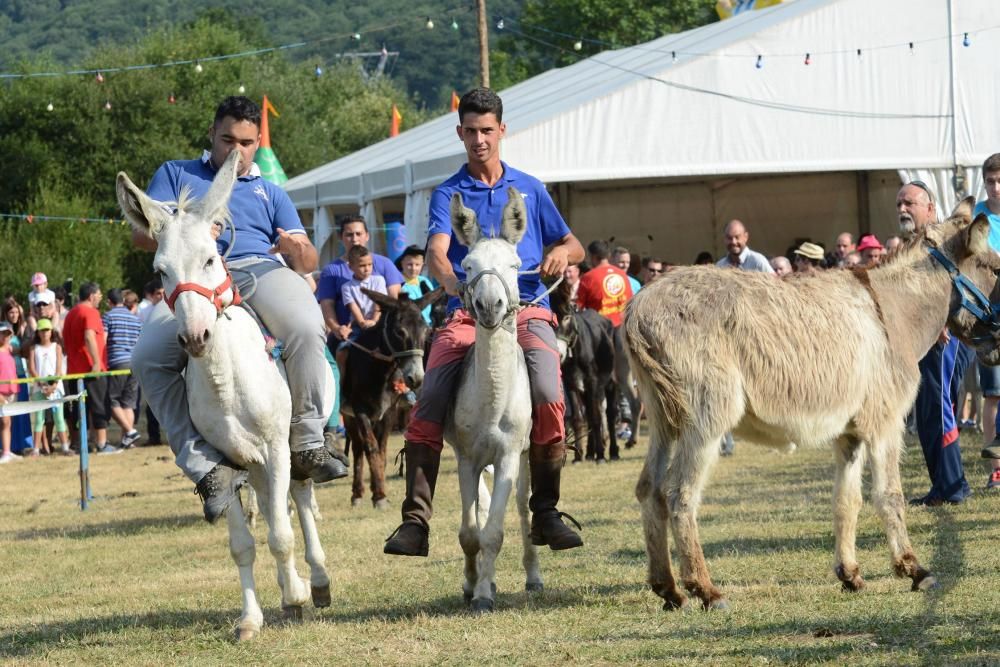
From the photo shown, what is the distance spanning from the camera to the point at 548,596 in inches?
285

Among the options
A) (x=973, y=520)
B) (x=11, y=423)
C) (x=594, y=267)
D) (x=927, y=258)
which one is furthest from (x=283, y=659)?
(x=11, y=423)

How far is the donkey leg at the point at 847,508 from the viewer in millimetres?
6855

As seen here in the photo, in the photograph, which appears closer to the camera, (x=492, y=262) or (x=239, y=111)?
(x=492, y=262)

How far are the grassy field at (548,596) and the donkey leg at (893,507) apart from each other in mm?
160

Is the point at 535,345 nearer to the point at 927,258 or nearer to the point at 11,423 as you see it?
the point at 927,258

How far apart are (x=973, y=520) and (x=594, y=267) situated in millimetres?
8634

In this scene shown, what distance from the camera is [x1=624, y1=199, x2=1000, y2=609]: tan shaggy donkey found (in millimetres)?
6441

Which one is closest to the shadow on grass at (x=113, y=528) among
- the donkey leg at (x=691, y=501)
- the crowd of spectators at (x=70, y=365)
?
the donkey leg at (x=691, y=501)

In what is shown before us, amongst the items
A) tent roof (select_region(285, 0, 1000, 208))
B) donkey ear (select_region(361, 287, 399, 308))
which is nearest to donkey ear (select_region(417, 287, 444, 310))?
donkey ear (select_region(361, 287, 399, 308))

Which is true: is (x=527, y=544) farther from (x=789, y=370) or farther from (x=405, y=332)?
(x=405, y=332)

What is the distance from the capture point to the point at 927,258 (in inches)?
285

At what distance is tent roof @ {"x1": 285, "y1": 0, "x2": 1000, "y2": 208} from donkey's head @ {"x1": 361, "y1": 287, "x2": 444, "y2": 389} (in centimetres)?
825

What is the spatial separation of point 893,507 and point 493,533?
1.96 metres

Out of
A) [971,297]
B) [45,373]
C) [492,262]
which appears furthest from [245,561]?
[45,373]
